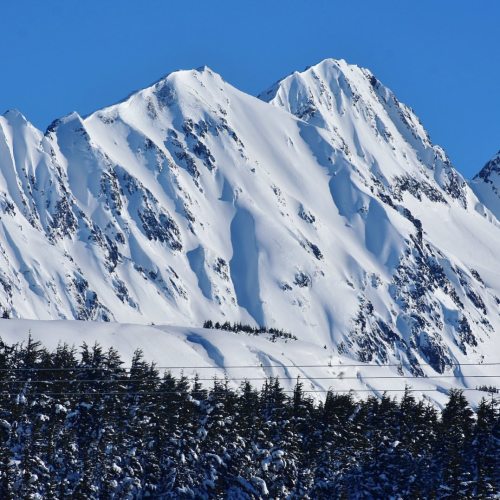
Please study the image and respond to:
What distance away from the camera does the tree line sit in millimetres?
111438

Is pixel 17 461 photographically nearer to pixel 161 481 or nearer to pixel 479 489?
pixel 161 481

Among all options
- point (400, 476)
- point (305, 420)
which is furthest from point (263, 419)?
point (400, 476)

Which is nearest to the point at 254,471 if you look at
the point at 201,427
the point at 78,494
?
the point at 201,427

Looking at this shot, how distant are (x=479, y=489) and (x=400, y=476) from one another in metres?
10.2

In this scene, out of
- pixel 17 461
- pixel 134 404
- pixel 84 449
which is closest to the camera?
pixel 17 461

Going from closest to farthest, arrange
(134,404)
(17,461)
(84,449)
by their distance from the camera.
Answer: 1. (17,461)
2. (84,449)
3. (134,404)

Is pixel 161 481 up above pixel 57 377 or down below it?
below

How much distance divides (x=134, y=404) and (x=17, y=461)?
1808cm

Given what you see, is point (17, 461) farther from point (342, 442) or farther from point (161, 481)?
point (342, 442)

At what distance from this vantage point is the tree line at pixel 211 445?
111 meters

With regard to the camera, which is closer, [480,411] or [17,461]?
[17,461]

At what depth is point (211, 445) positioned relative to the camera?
119m

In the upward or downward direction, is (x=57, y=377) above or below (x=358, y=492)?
above

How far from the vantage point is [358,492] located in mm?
122000
